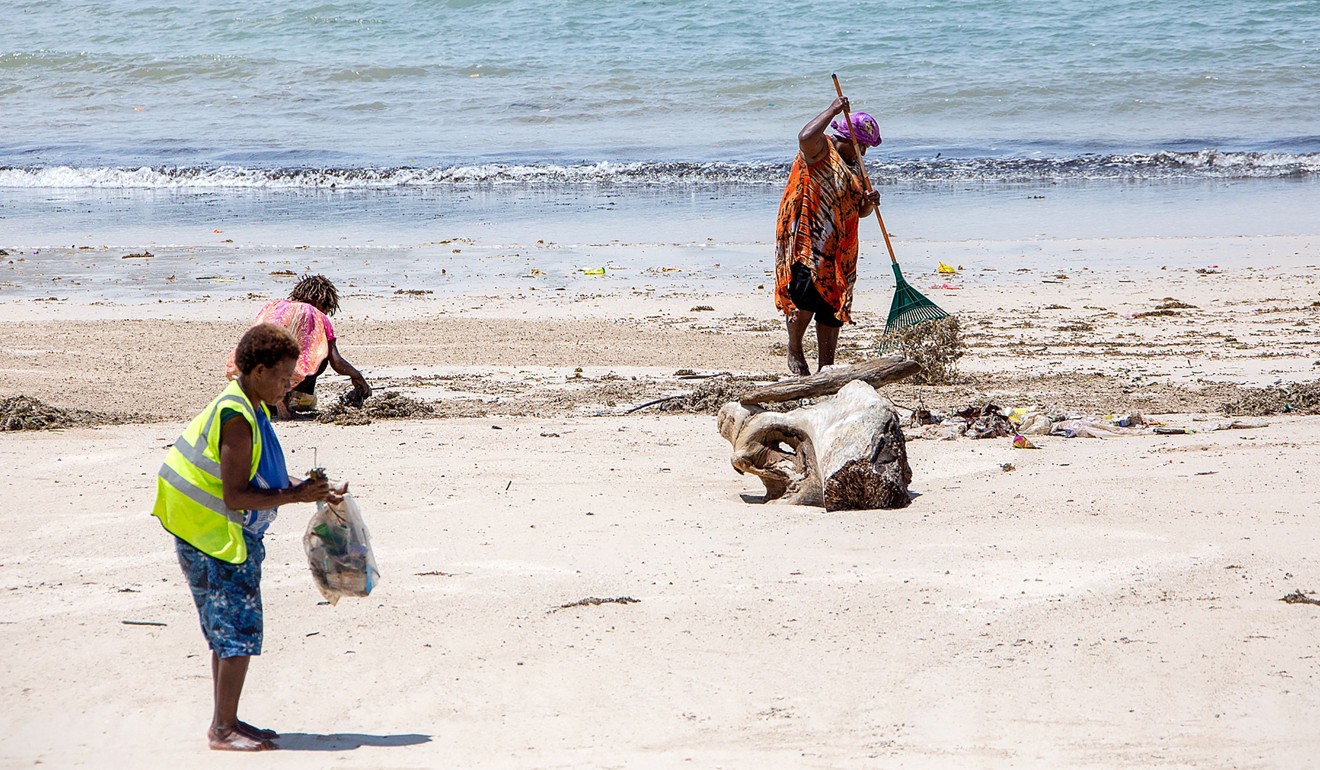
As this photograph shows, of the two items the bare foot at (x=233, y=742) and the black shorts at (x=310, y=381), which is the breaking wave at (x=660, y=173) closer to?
the black shorts at (x=310, y=381)

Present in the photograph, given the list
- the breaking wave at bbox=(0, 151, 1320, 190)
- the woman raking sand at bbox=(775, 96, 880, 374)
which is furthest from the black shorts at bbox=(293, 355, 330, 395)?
the breaking wave at bbox=(0, 151, 1320, 190)

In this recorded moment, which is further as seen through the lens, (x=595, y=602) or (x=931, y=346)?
(x=931, y=346)

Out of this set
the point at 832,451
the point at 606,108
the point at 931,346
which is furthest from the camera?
the point at 606,108

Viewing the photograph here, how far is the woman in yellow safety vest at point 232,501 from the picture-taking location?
3180mm

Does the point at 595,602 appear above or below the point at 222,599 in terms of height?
below

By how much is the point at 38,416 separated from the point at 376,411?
1738 mm

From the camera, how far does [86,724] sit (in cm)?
348

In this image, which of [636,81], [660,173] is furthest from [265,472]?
[636,81]

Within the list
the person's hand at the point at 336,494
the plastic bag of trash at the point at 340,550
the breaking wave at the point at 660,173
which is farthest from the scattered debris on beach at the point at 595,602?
the breaking wave at the point at 660,173

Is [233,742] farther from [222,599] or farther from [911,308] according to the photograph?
[911,308]

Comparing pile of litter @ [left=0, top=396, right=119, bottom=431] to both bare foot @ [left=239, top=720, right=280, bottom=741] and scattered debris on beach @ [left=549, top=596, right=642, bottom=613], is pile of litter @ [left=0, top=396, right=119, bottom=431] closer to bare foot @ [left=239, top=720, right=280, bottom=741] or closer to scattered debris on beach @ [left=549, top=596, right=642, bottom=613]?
scattered debris on beach @ [left=549, top=596, right=642, bottom=613]

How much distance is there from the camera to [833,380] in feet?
19.4

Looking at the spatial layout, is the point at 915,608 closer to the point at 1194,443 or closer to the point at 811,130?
the point at 1194,443

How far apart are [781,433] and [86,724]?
2.96m
